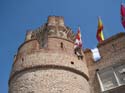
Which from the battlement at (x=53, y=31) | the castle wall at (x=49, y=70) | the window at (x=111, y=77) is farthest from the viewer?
the battlement at (x=53, y=31)

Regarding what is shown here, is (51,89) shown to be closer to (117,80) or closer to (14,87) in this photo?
(14,87)

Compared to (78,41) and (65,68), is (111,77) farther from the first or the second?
(78,41)

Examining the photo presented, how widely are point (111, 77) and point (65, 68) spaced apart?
266 cm

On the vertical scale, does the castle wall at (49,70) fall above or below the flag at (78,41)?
below

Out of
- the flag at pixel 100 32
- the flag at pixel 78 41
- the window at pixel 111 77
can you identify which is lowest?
the window at pixel 111 77

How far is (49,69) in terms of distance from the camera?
35.4ft

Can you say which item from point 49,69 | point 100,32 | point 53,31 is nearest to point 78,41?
point 53,31

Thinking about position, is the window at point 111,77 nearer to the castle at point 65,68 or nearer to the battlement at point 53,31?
the castle at point 65,68

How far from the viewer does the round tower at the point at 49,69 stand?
405 inches

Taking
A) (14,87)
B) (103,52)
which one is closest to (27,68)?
(14,87)

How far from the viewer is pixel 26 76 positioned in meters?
10.8

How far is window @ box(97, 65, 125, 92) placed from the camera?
11.4 meters

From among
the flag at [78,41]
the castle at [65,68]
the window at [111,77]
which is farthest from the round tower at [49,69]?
the window at [111,77]

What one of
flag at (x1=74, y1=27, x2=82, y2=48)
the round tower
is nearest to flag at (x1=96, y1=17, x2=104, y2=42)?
flag at (x1=74, y1=27, x2=82, y2=48)
